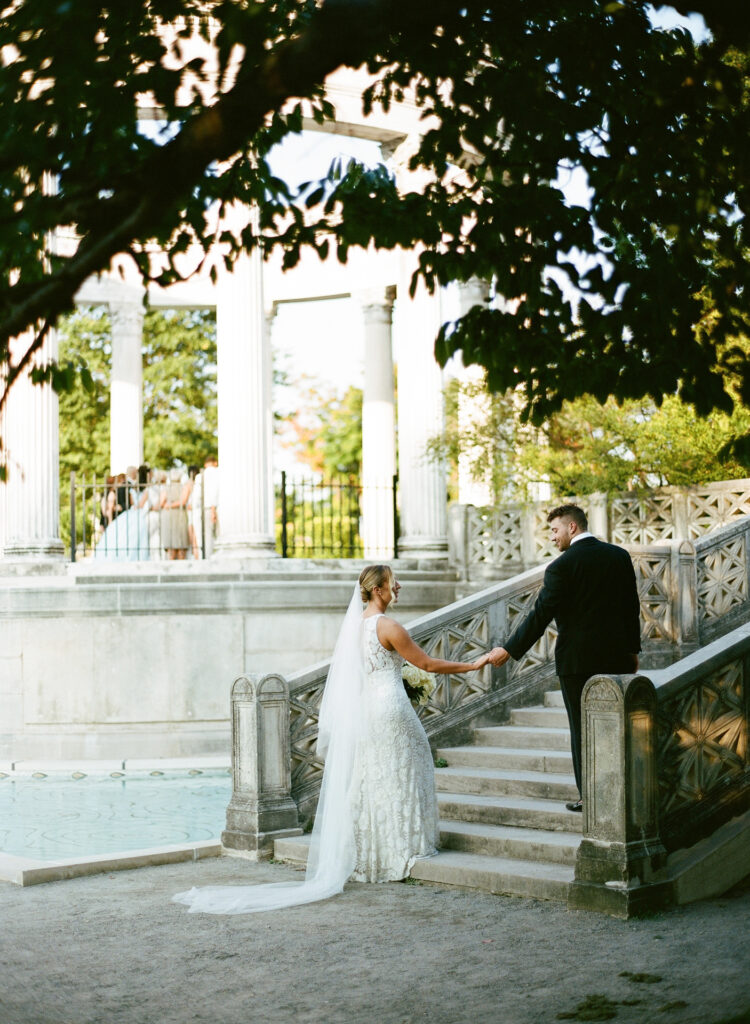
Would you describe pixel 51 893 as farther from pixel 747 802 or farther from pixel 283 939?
pixel 747 802

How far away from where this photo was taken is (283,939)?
862 centimetres

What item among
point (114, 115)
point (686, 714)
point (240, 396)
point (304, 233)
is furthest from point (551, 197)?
point (240, 396)

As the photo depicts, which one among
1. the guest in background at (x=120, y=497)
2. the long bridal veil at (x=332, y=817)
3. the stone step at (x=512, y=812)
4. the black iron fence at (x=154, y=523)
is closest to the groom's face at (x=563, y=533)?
the long bridal veil at (x=332, y=817)

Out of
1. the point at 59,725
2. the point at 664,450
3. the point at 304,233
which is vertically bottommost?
the point at 59,725

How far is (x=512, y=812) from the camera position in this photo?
36.5ft

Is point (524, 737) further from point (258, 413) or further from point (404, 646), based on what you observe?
Result: point (258, 413)

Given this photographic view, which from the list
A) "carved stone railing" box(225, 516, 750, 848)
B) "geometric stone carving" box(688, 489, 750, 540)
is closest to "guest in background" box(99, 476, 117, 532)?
"geometric stone carving" box(688, 489, 750, 540)

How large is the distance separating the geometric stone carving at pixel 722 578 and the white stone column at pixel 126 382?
652 inches

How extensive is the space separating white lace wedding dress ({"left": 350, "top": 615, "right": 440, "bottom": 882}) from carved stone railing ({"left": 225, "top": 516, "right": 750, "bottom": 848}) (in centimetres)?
138

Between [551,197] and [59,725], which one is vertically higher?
[551,197]

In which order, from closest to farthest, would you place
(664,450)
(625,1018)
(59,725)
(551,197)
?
(625,1018) → (551,197) → (664,450) → (59,725)

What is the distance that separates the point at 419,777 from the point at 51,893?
3.11 meters

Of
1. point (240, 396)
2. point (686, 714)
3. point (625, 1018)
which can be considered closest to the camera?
point (625, 1018)

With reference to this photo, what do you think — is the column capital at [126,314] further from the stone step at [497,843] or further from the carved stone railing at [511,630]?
the stone step at [497,843]
